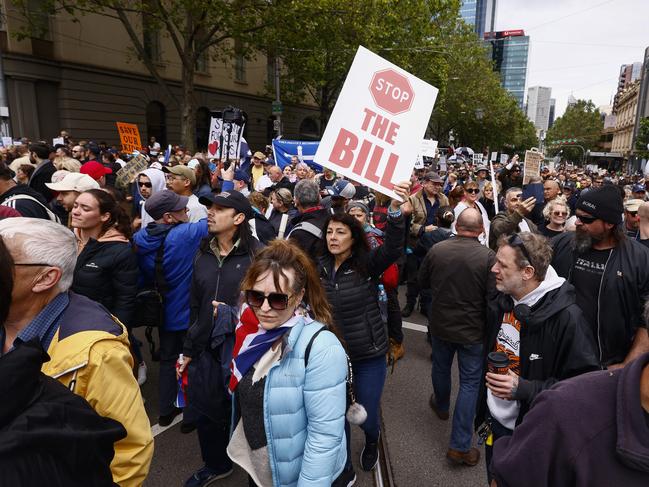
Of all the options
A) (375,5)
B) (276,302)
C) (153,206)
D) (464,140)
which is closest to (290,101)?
(375,5)

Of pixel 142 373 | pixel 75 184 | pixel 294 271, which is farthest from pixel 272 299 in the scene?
pixel 142 373

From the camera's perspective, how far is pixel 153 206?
138 inches

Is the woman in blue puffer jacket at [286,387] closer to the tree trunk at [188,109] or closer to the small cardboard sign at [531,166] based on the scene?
the small cardboard sign at [531,166]

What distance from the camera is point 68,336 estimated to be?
157 cm

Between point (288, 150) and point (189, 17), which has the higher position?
point (189, 17)

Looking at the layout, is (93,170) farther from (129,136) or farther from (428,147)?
(428,147)

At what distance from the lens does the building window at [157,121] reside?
893 inches

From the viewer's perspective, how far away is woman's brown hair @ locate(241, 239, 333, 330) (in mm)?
2033

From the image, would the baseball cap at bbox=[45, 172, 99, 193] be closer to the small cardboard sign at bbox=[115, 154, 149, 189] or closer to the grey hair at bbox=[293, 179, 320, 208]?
the grey hair at bbox=[293, 179, 320, 208]

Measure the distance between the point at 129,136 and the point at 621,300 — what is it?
36.8 feet

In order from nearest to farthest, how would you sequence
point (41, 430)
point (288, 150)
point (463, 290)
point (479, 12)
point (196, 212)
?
1. point (41, 430)
2. point (463, 290)
3. point (196, 212)
4. point (288, 150)
5. point (479, 12)

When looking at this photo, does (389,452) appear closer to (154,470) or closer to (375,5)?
(154,470)

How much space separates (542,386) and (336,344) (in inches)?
40.2

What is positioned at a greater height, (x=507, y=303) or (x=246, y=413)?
(x=507, y=303)
